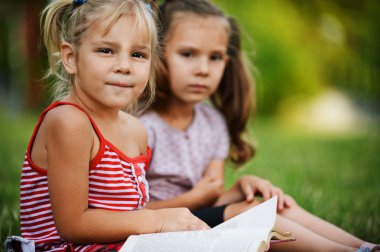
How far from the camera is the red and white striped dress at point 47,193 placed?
6.23ft

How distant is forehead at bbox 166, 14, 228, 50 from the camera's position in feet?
9.19

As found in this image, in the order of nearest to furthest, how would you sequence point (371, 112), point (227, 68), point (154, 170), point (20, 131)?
point (154, 170), point (227, 68), point (20, 131), point (371, 112)

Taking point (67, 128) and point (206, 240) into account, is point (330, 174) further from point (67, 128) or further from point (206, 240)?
point (67, 128)

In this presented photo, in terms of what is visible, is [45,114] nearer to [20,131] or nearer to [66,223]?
[66,223]

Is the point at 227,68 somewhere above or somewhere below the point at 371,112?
above

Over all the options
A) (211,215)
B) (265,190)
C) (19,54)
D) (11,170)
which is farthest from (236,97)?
(19,54)

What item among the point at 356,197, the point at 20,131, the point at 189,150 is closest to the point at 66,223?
the point at 189,150

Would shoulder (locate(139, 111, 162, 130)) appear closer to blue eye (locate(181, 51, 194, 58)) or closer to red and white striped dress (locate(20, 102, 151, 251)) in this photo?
blue eye (locate(181, 51, 194, 58))

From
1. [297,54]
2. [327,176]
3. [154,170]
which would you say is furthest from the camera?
[297,54]

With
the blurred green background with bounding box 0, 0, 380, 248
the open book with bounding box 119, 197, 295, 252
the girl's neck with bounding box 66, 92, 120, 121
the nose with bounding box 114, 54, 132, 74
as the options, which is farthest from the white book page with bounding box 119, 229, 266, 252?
the blurred green background with bounding box 0, 0, 380, 248

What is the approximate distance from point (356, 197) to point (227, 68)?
1277mm

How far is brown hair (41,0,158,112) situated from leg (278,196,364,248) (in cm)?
100

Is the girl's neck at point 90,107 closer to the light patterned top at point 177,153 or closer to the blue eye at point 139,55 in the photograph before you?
the blue eye at point 139,55

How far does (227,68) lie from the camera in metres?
3.25
